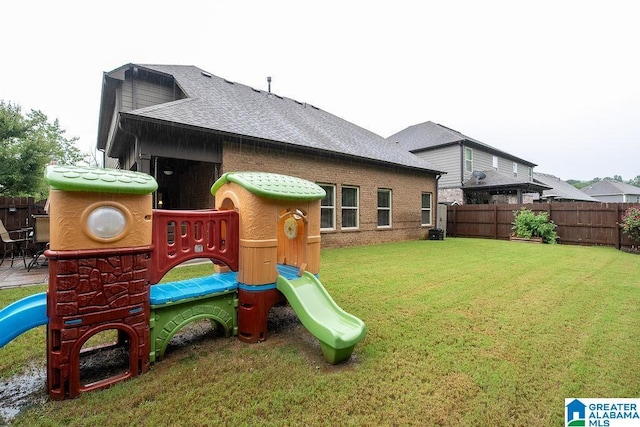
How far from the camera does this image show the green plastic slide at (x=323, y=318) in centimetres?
257

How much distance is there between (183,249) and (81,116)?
39131mm

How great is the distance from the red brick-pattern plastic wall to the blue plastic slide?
0.43 ft

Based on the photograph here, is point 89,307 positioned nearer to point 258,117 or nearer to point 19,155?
point 258,117

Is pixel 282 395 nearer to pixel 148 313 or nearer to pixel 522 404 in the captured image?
pixel 148 313

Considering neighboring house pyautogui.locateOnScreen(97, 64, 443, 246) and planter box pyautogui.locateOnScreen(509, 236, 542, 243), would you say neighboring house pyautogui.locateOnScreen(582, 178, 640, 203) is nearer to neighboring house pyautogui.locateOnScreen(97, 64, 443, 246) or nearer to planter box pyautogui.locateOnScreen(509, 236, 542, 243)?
planter box pyautogui.locateOnScreen(509, 236, 542, 243)

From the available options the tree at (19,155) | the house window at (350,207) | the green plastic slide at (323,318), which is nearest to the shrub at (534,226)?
the house window at (350,207)

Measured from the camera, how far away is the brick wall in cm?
855

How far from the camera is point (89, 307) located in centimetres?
224

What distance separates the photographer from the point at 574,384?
2291 millimetres

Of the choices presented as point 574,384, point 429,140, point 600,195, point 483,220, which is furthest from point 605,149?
point 574,384

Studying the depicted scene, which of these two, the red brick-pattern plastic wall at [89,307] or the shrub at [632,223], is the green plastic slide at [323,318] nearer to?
the red brick-pattern plastic wall at [89,307]

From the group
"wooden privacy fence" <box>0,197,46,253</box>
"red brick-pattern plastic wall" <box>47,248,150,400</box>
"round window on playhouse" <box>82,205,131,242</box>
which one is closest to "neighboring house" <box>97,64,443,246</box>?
"wooden privacy fence" <box>0,197,46,253</box>

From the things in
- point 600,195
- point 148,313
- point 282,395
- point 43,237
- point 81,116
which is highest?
point 81,116

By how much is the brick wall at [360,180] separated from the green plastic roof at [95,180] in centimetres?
579
